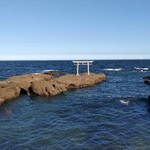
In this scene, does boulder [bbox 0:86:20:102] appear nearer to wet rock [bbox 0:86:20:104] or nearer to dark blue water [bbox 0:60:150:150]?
wet rock [bbox 0:86:20:104]

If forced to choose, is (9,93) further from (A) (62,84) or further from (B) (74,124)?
(B) (74,124)

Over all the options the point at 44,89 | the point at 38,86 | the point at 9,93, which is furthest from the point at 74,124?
the point at 38,86

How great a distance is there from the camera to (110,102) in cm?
4069

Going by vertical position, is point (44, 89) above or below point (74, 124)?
above

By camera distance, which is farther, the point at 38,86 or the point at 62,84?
the point at 62,84

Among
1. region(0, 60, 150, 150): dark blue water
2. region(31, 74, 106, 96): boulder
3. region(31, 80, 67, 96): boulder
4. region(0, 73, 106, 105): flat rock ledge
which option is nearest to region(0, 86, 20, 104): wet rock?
region(0, 73, 106, 105): flat rock ledge

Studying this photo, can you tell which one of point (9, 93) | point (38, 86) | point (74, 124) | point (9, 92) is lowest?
point (74, 124)

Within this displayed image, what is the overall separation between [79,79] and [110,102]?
20.7m

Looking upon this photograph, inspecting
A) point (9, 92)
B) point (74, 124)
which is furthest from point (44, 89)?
point (74, 124)

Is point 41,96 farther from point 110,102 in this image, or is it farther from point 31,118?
point 31,118

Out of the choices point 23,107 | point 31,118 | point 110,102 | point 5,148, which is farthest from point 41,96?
point 5,148

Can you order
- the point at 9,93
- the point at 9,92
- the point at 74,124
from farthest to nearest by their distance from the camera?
1. the point at 9,92
2. the point at 9,93
3. the point at 74,124

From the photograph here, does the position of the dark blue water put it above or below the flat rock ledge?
below

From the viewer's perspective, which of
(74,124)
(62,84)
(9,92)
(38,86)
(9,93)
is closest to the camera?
(74,124)
